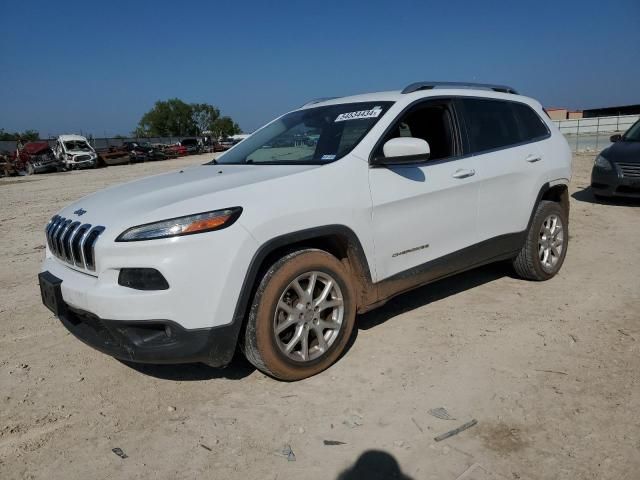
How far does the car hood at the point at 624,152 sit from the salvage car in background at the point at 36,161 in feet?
96.4

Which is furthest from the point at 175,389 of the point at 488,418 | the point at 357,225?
the point at 488,418

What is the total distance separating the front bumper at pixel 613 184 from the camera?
28.1ft

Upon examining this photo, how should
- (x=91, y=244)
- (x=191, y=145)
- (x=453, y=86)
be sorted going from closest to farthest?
(x=91, y=244)
(x=453, y=86)
(x=191, y=145)

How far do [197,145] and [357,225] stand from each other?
1883 inches

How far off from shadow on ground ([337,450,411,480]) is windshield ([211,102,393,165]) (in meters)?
1.80

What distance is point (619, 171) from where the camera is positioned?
28.4ft

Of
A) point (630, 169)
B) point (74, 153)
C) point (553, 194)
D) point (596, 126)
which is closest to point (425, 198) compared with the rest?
point (553, 194)

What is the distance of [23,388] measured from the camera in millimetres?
3254

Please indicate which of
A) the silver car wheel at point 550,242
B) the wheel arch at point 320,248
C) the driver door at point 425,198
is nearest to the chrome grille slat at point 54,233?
the wheel arch at point 320,248

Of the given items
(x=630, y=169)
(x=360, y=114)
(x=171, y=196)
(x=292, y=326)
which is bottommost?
(x=292, y=326)

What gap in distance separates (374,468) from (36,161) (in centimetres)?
3257

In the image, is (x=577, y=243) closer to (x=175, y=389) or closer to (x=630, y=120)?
(x=175, y=389)

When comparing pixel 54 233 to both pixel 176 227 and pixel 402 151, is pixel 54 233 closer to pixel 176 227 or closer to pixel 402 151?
pixel 176 227

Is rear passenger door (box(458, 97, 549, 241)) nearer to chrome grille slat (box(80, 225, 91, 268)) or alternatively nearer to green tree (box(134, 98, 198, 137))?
chrome grille slat (box(80, 225, 91, 268))
